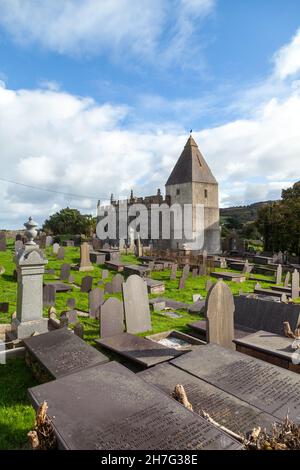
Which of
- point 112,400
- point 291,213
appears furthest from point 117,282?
point 291,213

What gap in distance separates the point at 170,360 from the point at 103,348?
179 centimetres

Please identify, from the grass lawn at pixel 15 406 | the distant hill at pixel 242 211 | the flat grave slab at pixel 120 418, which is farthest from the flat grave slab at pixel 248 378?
the distant hill at pixel 242 211

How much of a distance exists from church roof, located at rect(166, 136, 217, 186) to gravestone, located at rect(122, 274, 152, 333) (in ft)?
92.1

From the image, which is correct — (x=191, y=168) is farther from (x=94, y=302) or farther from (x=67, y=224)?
(x=94, y=302)

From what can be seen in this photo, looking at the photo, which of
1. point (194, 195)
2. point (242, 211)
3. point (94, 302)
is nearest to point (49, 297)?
point (94, 302)

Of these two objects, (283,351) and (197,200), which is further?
(197,200)

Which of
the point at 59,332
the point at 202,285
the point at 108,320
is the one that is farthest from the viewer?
the point at 202,285

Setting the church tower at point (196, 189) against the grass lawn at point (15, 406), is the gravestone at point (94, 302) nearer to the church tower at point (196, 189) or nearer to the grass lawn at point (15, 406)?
the grass lawn at point (15, 406)

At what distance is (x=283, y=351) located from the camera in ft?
17.2

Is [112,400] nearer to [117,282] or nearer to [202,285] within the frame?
[117,282]

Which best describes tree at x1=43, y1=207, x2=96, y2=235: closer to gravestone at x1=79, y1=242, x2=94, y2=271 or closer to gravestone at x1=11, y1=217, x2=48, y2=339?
gravestone at x1=79, y1=242, x2=94, y2=271

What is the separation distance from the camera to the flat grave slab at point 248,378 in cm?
357

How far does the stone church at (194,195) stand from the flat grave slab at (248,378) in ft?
93.9

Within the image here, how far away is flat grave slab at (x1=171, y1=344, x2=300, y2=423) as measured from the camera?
11.7 feet
